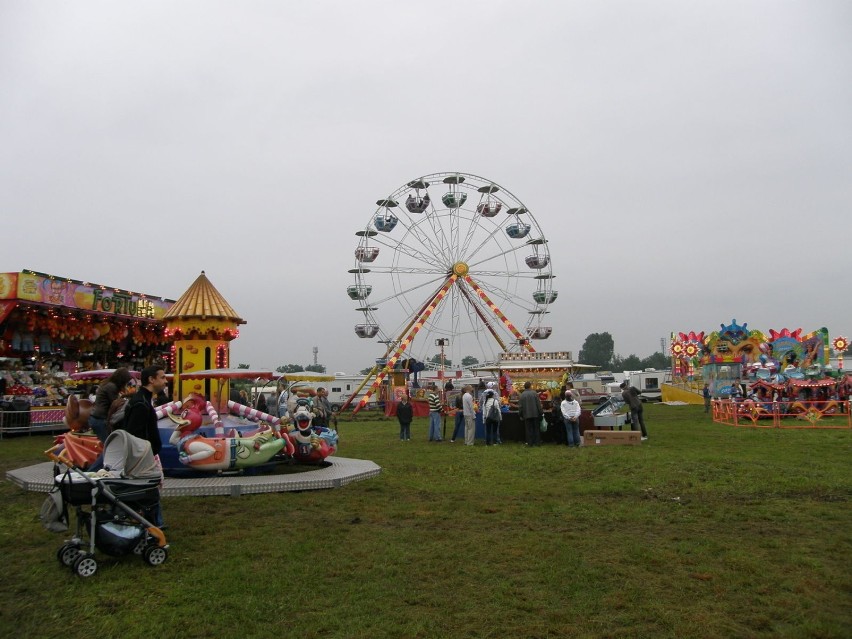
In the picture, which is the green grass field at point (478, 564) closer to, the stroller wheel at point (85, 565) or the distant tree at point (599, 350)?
the stroller wheel at point (85, 565)

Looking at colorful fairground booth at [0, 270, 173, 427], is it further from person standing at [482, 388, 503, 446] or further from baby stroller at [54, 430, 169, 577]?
baby stroller at [54, 430, 169, 577]

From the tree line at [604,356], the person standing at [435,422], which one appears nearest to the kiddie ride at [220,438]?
the person standing at [435,422]

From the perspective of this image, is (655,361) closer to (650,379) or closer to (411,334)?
(650,379)

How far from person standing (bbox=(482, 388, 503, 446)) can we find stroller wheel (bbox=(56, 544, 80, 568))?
10.8 m

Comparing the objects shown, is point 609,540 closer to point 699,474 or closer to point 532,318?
point 699,474

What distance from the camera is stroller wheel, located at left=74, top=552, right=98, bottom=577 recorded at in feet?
17.7

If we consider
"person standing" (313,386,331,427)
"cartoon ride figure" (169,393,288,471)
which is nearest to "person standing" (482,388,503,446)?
"person standing" (313,386,331,427)

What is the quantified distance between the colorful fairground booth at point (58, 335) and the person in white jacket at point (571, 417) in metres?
10.6

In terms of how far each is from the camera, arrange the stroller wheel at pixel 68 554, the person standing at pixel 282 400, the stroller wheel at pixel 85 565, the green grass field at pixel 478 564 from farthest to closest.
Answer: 1. the person standing at pixel 282 400
2. the stroller wheel at pixel 68 554
3. the stroller wheel at pixel 85 565
4. the green grass field at pixel 478 564

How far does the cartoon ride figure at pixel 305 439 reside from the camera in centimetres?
1086

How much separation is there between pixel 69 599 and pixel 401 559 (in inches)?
101

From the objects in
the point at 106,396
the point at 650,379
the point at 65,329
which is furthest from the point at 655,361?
the point at 106,396

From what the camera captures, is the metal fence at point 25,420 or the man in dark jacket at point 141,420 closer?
the man in dark jacket at point 141,420

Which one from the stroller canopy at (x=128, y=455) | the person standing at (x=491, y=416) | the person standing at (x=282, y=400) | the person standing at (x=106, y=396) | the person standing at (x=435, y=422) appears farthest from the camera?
the person standing at (x=435, y=422)
